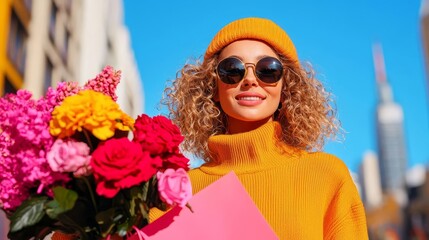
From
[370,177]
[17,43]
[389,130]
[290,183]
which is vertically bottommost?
[290,183]

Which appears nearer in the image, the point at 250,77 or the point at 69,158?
the point at 69,158

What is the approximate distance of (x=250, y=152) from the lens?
273 cm

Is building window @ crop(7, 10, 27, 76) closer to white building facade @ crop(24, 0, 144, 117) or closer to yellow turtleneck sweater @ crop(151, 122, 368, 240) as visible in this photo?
white building facade @ crop(24, 0, 144, 117)

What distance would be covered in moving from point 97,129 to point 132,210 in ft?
0.82

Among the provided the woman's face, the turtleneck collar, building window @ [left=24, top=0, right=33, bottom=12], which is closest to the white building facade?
building window @ [left=24, top=0, right=33, bottom=12]

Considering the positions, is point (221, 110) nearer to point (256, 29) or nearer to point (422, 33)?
point (256, 29)

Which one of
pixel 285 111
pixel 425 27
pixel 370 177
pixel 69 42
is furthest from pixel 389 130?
pixel 285 111

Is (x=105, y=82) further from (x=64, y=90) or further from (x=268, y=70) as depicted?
(x=268, y=70)

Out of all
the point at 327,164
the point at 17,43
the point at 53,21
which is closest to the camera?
the point at 327,164

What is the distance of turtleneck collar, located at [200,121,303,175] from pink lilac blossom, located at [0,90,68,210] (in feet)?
3.35

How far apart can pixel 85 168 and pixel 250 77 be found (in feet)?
4.03

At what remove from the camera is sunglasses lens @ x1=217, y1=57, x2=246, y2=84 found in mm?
2809

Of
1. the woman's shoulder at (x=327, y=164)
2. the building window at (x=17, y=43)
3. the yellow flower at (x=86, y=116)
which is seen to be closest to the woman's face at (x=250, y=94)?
the woman's shoulder at (x=327, y=164)

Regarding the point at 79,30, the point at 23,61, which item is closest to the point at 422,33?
the point at 79,30
